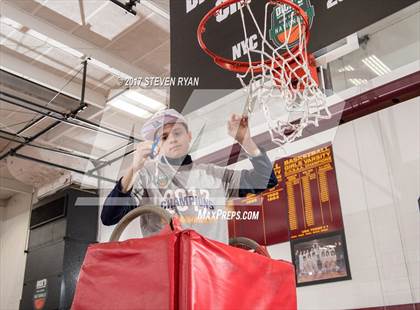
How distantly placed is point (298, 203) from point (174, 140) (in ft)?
3.97

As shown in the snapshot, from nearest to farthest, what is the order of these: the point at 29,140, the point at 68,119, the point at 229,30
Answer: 1. the point at 229,30
2. the point at 68,119
3. the point at 29,140

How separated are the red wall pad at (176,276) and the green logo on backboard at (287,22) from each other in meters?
1.12

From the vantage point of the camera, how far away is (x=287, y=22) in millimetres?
1796

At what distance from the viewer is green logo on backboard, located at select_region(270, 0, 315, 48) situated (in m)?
1.75

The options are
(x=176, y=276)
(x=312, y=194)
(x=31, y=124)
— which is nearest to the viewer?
(x=176, y=276)

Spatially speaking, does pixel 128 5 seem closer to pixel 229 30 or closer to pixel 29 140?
pixel 229 30

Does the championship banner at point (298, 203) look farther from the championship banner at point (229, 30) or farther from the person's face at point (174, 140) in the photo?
the person's face at point (174, 140)

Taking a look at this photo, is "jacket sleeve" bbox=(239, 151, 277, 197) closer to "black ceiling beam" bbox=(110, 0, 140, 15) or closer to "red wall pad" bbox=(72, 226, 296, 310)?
"red wall pad" bbox=(72, 226, 296, 310)

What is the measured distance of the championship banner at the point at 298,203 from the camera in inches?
104

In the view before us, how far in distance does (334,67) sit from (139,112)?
2711 millimetres

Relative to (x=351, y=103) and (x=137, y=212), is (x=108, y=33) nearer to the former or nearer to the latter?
(x=351, y=103)

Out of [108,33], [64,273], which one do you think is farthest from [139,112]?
[64,273]

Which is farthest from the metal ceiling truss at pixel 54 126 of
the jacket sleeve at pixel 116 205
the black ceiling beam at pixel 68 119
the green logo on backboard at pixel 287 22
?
the jacket sleeve at pixel 116 205

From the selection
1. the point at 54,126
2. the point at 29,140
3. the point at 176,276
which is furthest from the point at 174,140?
the point at 29,140
